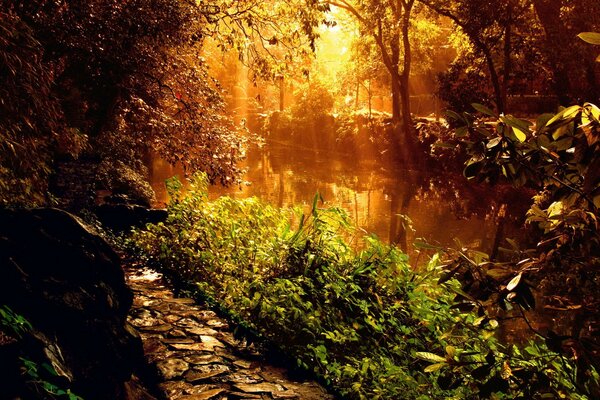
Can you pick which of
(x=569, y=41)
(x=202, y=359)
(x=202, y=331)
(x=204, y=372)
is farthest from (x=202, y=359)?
(x=569, y=41)

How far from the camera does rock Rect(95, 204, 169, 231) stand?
11.1m

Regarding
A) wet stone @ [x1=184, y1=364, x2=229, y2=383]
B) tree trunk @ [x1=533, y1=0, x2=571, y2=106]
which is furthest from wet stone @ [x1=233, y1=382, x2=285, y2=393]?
tree trunk @ [x1=533, y1=0, x2=571, y2=106]

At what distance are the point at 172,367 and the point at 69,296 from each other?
202 cm

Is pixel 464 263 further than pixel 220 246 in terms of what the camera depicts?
No

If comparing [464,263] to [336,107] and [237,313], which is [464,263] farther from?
[336,107]

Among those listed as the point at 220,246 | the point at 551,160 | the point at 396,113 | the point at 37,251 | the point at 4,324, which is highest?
the point at 396,113

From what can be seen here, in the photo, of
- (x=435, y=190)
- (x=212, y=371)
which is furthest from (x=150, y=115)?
(x=435, y=190)

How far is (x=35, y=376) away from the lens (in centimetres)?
223

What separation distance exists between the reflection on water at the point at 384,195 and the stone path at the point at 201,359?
668cm

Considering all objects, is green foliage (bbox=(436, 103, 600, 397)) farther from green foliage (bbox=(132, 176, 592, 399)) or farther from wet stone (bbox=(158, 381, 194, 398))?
wet stone (bbox=(158, 381, 194, 398))

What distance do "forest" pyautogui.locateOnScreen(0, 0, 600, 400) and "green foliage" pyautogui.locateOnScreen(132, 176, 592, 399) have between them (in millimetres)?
35

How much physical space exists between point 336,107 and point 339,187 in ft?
70.6

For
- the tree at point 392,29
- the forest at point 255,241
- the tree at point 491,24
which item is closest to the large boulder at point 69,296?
the forest at point 255,241

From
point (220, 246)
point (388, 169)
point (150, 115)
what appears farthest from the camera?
point (388, 169)
